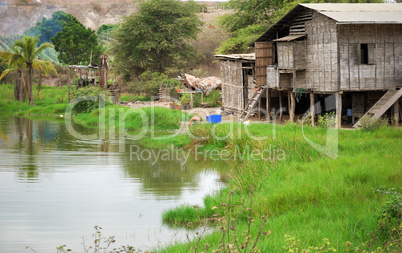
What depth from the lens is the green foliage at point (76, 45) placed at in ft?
160

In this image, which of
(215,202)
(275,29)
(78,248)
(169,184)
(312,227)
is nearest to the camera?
(312,227)

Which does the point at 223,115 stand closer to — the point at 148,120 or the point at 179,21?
the point at 148,120

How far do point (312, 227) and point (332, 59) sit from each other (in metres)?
12.6

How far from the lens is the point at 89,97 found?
31.5 meters

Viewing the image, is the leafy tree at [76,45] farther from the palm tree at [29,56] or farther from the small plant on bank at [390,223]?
the small plant on bank at [390,223]

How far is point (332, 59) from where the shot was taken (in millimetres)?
19344

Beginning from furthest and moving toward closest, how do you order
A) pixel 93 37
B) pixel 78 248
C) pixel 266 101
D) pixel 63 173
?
1. pixel 93 37
2. pixel 266 101
3. pixel 63 173
4. pixel 78 248

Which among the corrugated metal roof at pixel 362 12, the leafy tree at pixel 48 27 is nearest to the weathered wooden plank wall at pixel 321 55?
the corrugated metal roof at pixel 362 12

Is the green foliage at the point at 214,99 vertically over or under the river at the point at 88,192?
over

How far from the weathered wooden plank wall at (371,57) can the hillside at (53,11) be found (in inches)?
2410

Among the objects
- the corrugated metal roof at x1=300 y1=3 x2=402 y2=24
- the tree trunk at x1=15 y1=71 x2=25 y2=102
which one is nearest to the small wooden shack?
the corrugated metal roof at x1=300 y1=3 x2=402 y2=24

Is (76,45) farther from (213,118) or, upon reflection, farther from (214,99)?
(213,118)

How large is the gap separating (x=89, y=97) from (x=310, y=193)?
24.0 meters

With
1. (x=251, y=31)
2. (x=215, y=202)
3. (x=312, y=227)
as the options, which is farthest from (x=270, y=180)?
(x=251, y=31)
